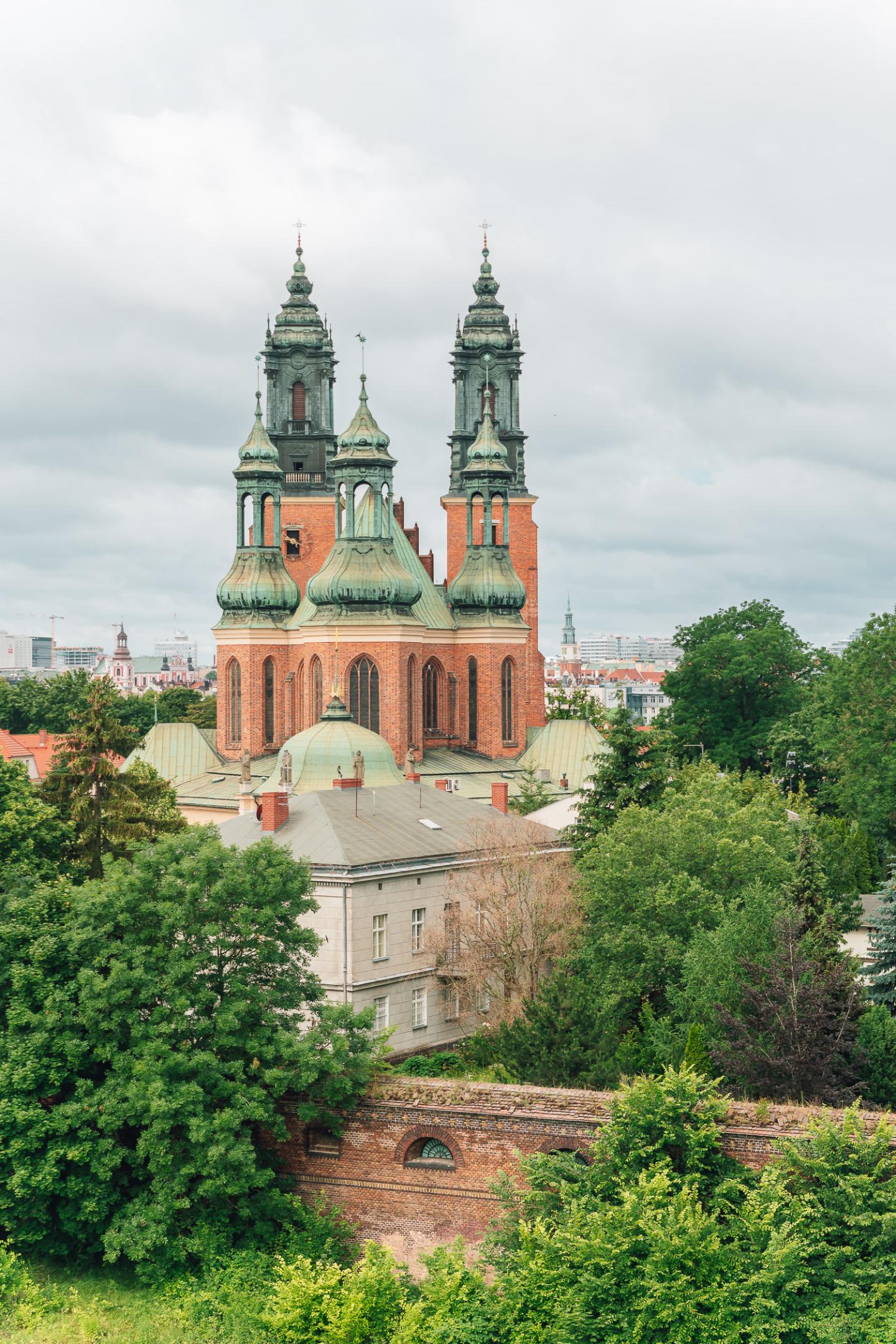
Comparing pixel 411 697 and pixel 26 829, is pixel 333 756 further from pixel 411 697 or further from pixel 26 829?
pixel 26 829

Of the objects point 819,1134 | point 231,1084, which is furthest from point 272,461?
point 819,1134

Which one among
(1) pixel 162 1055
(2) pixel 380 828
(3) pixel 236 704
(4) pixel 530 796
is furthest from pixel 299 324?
(1) pixel 162 1055

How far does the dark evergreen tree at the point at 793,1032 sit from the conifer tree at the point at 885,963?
390cm

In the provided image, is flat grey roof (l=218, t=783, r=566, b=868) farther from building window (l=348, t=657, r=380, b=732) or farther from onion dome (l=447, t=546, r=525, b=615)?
onion dome (l=447, t=546, r=525, b=615)

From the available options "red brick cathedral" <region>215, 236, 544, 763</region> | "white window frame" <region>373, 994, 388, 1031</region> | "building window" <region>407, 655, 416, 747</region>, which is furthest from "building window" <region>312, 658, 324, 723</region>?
"white window frame" <region>373, 994, 388, 1031</region>

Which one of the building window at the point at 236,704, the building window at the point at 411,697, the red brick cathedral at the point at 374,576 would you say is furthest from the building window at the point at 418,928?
the building window at the point at 236,704

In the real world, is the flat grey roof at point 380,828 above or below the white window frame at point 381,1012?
above

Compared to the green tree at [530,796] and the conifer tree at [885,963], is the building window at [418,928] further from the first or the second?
the green tree at [530,796]

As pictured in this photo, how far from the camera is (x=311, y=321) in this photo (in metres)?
82.2

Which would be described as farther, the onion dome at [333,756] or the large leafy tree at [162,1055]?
the onion dome at [333,756]

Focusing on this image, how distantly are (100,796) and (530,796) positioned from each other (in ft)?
52.9

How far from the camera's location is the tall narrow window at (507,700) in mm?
71750

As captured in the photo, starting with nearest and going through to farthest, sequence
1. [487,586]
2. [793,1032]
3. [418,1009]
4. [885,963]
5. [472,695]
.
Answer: [793,1032]
[885,963]
[418,1009]
[487,586]
[472,695]

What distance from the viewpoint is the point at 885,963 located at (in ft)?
122
